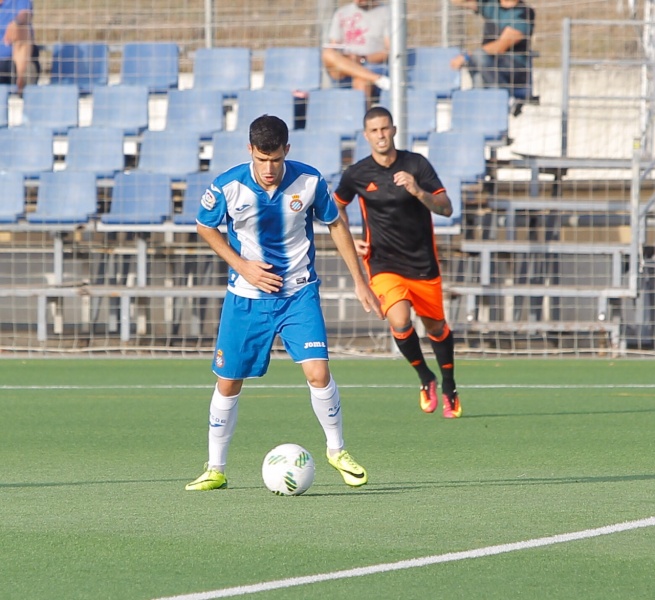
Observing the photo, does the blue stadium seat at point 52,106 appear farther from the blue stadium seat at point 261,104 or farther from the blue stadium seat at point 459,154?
the blue stadium seat at point 459,154

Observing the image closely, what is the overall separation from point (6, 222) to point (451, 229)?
4937 mm

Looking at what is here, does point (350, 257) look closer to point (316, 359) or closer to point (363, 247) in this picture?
point (316, 359)

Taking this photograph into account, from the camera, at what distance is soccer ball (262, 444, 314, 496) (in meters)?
5.50

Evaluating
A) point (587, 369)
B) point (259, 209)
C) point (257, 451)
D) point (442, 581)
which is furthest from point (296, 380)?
point (442, 581)

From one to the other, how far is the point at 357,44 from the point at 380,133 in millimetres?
7033

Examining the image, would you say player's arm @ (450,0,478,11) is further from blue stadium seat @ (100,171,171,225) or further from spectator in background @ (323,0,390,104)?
blue stadium seat @ (100,171,171,225)

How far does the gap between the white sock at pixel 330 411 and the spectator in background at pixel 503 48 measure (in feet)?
31.0

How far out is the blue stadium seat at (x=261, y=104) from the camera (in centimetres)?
1442

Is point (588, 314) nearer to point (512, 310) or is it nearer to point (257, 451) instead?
point (512, 310)

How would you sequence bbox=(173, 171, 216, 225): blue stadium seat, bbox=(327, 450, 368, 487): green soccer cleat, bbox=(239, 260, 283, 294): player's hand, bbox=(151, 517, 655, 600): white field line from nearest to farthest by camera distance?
bbox=(151, 517, 655, 600): white field line < bbox=(239, 260, 283, 294): player's hand < bbox=(327, 450, 368, 487): green soccer cleat < bbox=(173, 171, 216, 225): blue stadium seat

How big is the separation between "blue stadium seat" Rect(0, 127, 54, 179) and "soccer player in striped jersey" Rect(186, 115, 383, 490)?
29.7ft

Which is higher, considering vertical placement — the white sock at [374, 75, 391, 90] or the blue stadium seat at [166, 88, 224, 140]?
the white sock at [374, 75, 391, 90]

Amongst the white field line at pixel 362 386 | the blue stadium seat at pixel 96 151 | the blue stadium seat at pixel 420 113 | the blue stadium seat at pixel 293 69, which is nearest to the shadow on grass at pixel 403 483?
the white field line at pixel 362 386

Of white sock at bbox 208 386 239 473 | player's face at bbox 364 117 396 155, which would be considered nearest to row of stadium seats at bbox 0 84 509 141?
player's face at bbox 364 117 396 155
